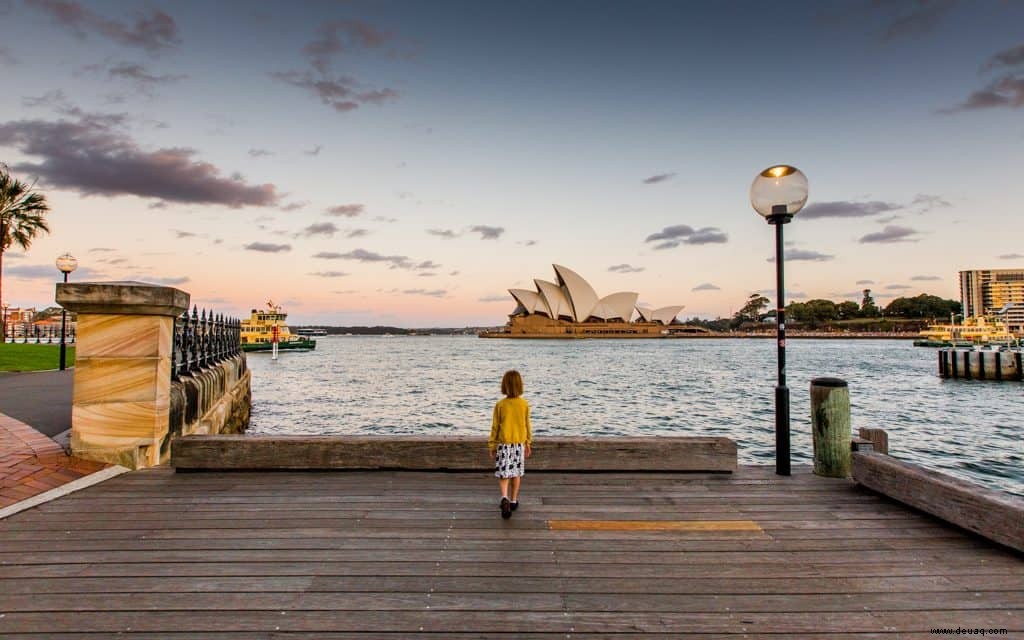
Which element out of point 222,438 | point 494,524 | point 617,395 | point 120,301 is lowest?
point 617,395

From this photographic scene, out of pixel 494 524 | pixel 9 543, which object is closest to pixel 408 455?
pixel 494 524

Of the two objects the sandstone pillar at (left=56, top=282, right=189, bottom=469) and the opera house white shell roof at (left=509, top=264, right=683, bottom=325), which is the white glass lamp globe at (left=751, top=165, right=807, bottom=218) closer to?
the sandstone pillar at (left=56, top=282, right=189, bottom=469)

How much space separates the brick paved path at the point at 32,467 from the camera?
4.06m

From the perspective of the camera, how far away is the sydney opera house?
10138 cm

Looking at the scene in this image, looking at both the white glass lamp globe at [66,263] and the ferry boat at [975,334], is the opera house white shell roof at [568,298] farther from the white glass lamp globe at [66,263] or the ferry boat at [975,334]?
the white glass lamp globe at [66,263]

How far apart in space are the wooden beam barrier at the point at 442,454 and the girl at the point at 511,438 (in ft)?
2.62

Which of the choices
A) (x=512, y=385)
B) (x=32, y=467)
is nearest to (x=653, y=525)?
(x=512, y=385)

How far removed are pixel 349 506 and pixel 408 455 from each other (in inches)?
38.9

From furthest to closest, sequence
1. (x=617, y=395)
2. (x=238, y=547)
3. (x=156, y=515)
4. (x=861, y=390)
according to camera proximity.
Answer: (x=861, y=390)
(x=617, y=395)
(x=156, y=515)
(x=238, y=547)

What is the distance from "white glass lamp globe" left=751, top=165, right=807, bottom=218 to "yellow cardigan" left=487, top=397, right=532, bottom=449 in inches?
134

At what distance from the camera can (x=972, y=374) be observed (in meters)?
36.9

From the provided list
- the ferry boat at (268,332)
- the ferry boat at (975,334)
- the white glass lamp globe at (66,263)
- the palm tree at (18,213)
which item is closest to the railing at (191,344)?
the white glass lamp globe at (66,263)

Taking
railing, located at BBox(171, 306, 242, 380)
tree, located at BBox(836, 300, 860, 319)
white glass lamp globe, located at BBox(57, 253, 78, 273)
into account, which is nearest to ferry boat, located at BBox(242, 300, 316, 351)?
white glass lamp globe, located at BBox(57, 253, 78, 273)

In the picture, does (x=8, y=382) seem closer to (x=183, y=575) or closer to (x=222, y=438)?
(x=222, y=438)
